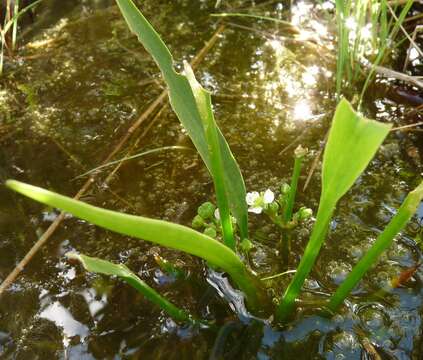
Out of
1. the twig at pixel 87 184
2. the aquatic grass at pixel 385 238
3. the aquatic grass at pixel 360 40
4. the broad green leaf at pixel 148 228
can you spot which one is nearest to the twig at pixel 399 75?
the aquatic grass at pixel 360 40

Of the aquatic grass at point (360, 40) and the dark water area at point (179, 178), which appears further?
the aquatic grass at point (360, 40)

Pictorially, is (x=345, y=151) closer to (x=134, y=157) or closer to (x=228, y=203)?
(x=228, y=203)

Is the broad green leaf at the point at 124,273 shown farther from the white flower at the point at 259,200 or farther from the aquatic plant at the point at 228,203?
the white flower at the point at 259,200

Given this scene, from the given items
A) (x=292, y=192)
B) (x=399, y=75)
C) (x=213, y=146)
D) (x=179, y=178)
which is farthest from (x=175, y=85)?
(x=399, y=75)

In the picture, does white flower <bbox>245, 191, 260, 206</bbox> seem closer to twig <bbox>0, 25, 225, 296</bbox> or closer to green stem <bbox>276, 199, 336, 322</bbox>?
green stem <bbox>276, 199, 336, 322</bbox>

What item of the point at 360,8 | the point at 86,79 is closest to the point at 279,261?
the point at 360,8

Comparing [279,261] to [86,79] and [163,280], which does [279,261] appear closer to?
[163,280]

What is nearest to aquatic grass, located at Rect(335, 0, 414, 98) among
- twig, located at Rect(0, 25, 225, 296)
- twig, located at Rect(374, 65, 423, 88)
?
twig, located at Rect(374, 65, 423, 88)
